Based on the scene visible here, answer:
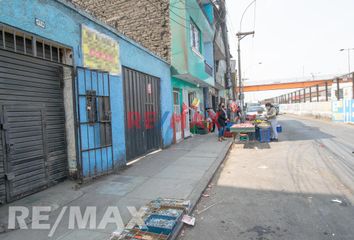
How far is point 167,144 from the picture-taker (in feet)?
36.8

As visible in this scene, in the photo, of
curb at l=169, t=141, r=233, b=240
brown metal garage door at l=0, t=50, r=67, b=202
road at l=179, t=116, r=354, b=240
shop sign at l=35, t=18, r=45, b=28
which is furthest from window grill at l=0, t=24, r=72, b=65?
road at l=179, t=116, r=354, b=240

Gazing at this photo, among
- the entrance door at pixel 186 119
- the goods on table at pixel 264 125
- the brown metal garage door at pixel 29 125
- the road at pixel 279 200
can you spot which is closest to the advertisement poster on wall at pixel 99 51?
the brown metal garage door at pixel 29 125

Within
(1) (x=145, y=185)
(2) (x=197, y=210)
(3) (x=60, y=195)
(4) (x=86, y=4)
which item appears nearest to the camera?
(2) (x=197, y=210)

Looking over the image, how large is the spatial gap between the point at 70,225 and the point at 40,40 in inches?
135

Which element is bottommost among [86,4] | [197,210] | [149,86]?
[197,210]

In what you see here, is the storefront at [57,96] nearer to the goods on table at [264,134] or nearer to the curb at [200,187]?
the curb at [200,187]

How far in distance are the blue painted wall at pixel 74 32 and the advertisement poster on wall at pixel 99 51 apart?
142 mm

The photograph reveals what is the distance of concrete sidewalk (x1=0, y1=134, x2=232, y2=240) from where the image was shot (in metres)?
3.74

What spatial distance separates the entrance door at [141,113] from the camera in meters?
8.23

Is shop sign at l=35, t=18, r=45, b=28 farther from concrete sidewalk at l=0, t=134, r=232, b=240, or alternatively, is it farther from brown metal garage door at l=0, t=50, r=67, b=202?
concrete sidewalk at l=0, t=134, r=232, b=240

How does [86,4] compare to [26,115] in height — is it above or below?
above

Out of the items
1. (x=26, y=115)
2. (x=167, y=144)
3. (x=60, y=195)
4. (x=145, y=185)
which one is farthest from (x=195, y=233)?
(x=167, y=144)

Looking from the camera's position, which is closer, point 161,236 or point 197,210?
point 161,236

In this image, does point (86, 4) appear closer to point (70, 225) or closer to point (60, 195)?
point (60, 195)
